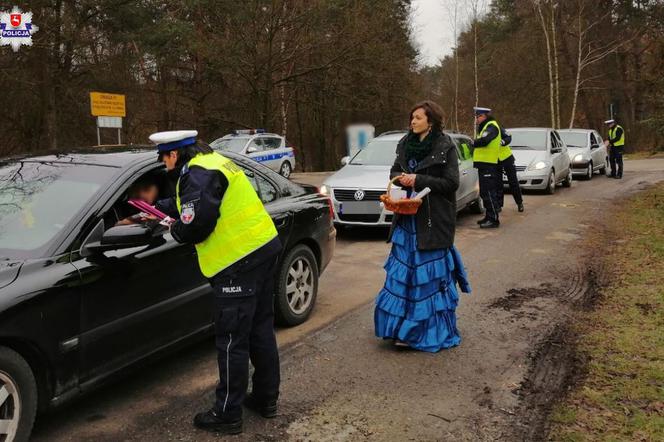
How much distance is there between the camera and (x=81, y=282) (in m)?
3.05

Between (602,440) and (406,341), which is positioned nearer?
(602,440)

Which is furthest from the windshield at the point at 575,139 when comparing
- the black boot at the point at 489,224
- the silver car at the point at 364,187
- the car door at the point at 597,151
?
the black boot at the point at 489,224

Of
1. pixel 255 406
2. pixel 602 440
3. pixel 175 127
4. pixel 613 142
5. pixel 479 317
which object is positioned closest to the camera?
pixel 602 440

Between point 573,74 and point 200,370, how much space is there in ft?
125

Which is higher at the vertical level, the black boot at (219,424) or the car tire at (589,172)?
the car tire at (589,172)

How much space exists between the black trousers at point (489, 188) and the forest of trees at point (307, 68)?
3.66 metres

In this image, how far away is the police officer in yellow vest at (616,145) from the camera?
1714 centimetres

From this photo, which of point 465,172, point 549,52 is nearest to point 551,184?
point 465,172

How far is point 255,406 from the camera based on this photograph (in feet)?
11.3

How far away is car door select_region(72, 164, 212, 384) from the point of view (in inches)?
123

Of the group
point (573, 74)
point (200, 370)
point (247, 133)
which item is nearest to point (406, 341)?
point (200, 370)

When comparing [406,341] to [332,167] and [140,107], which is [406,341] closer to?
[140,107]

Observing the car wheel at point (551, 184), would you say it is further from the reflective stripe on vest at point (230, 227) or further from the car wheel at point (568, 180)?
the reflective stripe on vest at point (230, 227)

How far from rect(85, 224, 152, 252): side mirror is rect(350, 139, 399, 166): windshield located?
6787 mm
